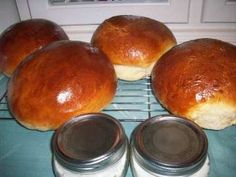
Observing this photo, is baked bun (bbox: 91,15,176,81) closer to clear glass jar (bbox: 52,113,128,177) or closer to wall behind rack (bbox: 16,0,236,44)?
wall behind rack (bbox: 16,0,236,44)

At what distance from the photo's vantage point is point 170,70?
2.62 ft

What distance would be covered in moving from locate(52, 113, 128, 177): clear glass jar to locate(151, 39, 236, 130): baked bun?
224mm

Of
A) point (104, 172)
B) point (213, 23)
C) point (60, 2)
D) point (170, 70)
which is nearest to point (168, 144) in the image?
point (104, 172)

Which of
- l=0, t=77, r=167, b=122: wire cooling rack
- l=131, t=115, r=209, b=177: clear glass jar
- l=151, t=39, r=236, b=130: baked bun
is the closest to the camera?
l=131, t=115, r=209, b=177: clear glass jar

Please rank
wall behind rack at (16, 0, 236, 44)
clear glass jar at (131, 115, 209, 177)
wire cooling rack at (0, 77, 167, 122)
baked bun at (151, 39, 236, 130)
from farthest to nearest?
wall behind rack at (16, 0, 236, 44)
wire cooling rack at (0, 77, 167, 122)
baked bun at (151, 39, 236, 130)
clear glass jar at (131, 115, 209, 177)

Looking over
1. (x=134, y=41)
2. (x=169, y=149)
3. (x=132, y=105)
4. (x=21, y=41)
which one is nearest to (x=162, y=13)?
(x=134, y=41)

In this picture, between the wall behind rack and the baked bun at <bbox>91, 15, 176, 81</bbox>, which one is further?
the wall behind rack

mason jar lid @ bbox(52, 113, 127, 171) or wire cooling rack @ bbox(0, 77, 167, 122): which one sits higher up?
mason jar lid @ bbox(52, 113, 127, 171)

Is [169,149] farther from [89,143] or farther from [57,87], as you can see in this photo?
[57,87]

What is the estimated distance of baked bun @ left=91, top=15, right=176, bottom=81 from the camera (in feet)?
3.03

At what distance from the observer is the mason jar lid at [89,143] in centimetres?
56

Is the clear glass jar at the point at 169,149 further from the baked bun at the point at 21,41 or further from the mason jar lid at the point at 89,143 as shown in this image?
the baked bun at the point at 21,41

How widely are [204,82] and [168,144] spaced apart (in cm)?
24

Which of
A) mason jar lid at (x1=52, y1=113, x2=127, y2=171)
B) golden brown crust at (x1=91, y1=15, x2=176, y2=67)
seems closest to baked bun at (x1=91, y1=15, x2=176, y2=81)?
golden brown crust at (x1=91, y1=15, x2=176, y2=67)
